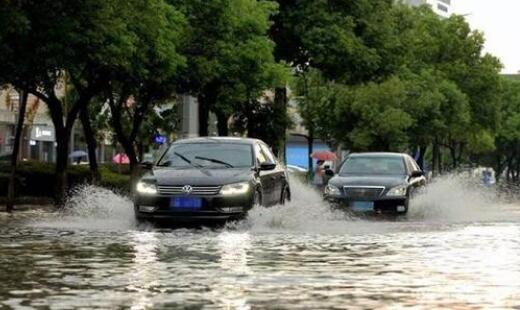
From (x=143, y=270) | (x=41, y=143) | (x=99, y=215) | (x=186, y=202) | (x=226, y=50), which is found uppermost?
(x=226, y=50)

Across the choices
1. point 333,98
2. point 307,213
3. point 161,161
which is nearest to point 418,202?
point 307,213

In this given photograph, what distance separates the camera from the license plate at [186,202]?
59.7 ft

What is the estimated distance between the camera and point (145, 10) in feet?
82.0

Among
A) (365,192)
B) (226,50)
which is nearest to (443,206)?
(365,192)

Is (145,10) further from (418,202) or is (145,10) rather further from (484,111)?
(484,111)

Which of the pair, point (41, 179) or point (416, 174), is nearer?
point (416, 174)

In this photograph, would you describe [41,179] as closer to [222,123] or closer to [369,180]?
[222,123]

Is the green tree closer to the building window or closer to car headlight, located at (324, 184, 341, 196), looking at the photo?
car headlight, located at (324, 184, 341, 196)

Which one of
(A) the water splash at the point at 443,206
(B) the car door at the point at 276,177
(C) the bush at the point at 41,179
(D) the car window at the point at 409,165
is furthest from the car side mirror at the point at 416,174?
(C) the bush at the point at 41,179

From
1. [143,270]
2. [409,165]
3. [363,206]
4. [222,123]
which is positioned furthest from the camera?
[222,123]

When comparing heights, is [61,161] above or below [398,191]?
above

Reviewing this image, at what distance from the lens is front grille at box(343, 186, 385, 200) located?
22969 millimetres

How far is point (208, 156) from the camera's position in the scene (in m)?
19.8

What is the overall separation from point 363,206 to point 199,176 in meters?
5.50
